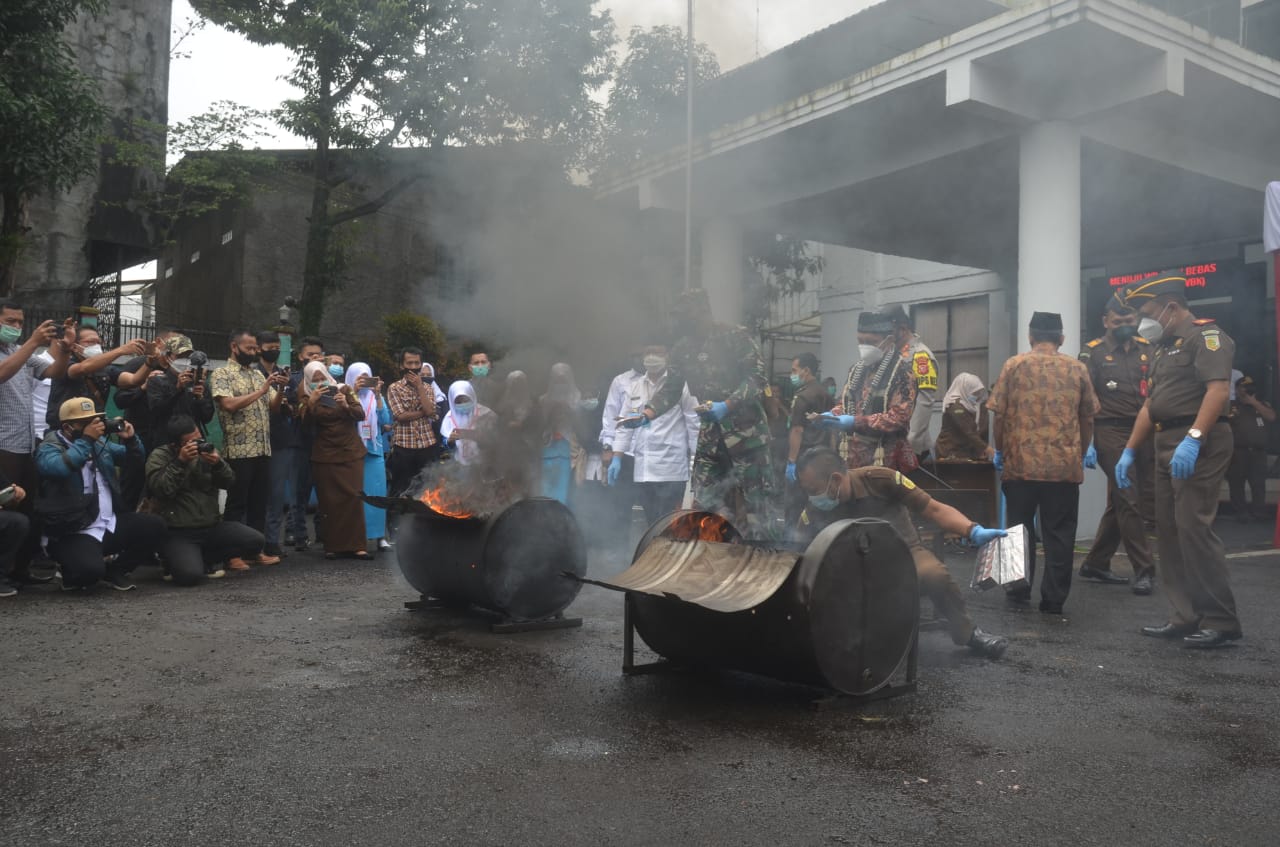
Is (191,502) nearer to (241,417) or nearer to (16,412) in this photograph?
(241,417)

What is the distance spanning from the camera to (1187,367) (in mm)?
5234

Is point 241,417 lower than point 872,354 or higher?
lower

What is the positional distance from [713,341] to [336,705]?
10.8 ft

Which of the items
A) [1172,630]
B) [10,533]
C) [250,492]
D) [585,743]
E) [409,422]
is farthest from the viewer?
[409,422]

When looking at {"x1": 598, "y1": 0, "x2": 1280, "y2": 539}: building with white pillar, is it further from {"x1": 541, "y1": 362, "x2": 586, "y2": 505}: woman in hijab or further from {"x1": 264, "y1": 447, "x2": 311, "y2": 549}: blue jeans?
{"x1": 264, "y1": 447, "x2": 311, "y2": 549}: blue jeans

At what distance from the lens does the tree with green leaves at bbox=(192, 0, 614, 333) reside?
864 cm

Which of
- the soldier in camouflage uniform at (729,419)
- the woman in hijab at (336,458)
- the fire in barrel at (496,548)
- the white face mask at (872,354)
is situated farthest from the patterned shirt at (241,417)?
the white face mask at (872,354)

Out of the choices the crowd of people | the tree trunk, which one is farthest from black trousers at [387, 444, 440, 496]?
the tree trunk

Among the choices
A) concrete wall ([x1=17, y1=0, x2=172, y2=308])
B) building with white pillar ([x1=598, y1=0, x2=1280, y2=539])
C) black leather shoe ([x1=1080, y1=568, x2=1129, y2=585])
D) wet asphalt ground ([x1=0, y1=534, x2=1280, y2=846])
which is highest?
concrete wall ([x1=17, y1=0, x2=172, y2=308])

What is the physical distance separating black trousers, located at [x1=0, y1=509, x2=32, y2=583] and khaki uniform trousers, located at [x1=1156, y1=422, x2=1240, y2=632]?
21.5 ft

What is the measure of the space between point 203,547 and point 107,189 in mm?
18017

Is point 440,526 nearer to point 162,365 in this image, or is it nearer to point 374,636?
point 374,636

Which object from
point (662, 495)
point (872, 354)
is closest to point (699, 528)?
point (872, 354)

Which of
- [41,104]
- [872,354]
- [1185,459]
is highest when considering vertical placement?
[41,104]
